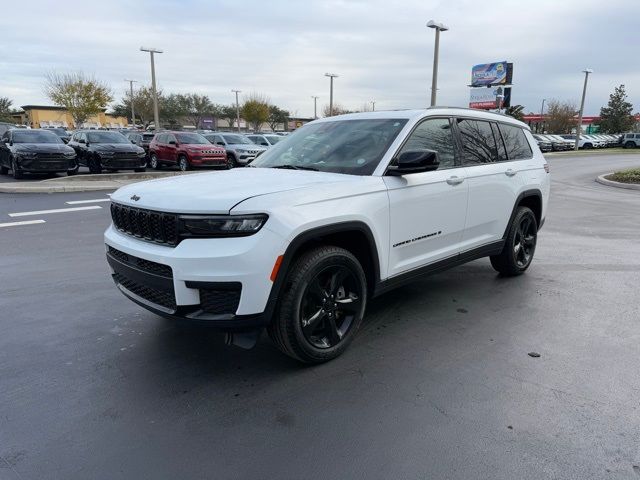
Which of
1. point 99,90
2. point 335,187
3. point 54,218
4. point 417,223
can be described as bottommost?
point 54,218

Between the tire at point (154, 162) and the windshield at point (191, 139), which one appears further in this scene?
the tire at point (154, 162)

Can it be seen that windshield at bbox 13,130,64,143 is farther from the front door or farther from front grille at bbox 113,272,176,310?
the front door

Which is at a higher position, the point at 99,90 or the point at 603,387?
the point at 99,90

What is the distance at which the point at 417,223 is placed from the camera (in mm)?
3992

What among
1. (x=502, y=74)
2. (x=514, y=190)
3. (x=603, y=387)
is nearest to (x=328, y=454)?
(x=603, y=387)

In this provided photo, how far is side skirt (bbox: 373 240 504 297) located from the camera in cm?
389

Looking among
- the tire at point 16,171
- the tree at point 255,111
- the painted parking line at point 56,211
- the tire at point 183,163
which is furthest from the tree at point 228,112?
the painted parking line at point 56,211

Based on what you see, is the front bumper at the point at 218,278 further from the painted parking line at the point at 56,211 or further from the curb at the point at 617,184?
the curb at the point at 617,184

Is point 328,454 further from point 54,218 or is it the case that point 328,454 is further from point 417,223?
point 54,218

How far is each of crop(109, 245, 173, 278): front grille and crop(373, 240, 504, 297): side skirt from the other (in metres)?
1.59

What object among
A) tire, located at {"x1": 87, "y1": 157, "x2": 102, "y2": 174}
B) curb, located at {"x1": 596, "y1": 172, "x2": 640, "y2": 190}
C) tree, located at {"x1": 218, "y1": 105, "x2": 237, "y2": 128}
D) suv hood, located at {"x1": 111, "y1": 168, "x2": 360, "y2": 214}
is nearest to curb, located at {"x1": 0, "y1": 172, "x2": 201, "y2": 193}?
tire, located at {"x1": 87, "y1": 157, "x2": 102, "y2": 174}

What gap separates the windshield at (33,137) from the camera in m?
16.1

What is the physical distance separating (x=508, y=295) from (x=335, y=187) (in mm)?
2588

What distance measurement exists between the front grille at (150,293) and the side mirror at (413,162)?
185 cm
